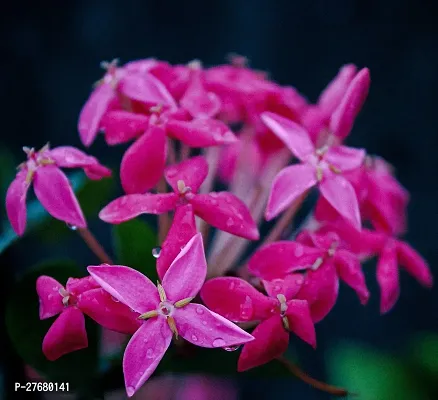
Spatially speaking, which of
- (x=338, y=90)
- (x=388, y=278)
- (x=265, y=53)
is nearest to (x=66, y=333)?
(x=388, y=278)

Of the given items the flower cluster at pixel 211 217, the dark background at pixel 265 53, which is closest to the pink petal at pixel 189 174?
the flower cluster at pixel 211 217

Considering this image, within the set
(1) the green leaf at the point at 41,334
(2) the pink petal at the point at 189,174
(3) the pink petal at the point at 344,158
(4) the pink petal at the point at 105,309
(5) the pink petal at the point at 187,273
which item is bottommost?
(1) the green leaf at the point at 41,334

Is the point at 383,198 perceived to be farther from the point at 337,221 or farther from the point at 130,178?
the point at 130,178

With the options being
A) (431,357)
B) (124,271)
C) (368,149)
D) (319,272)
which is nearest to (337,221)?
(319,272)

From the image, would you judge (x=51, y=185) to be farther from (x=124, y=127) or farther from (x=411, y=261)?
(x=411, y=261)

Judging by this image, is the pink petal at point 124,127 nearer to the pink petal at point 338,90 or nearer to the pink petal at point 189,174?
the pink petal at point 189,174

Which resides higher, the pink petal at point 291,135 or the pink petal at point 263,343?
the pink petal at point 291,135
